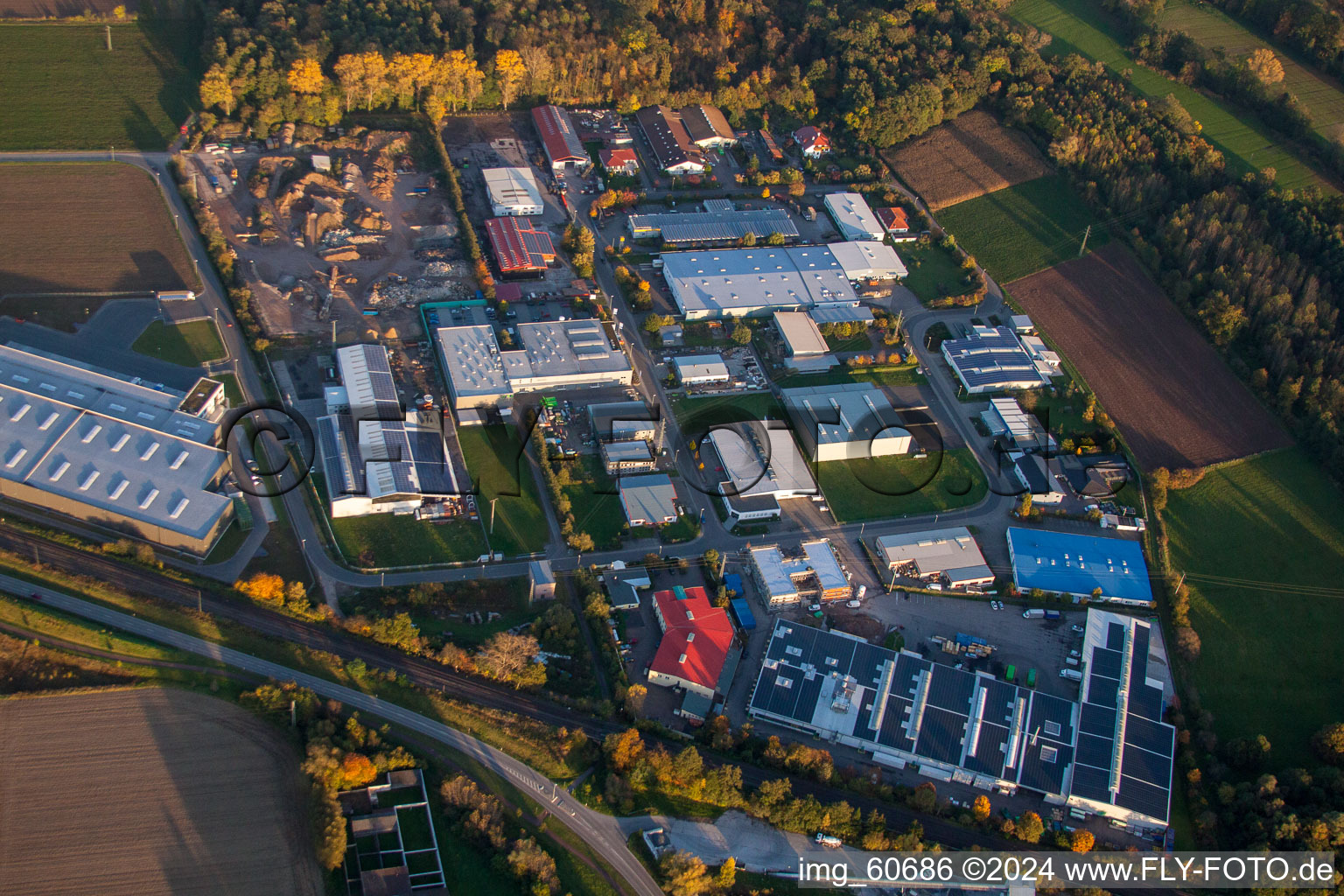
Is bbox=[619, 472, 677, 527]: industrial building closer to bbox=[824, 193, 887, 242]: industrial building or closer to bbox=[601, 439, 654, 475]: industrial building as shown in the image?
bbox=[601, 439, 654, 475]: industrial building

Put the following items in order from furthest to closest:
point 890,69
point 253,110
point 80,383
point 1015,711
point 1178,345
Result: point 890,69, point 253,110, point 1178,345, point 80,383, point 1015,711

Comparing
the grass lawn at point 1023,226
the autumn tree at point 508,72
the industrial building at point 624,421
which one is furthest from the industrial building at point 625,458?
the autumn tree at point 508,72

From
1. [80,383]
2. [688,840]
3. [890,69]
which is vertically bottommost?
[688,840]

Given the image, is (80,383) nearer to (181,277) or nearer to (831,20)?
(181,277)

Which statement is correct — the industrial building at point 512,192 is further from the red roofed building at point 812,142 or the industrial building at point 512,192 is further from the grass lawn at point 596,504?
the grass lawn at point 596,504

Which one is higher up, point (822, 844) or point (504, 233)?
point (504, 233)

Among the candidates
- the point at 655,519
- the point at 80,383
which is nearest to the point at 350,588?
the point at 655,519

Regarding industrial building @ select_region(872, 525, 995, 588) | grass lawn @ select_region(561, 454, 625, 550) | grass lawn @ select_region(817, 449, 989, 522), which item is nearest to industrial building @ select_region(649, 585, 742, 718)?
grass lawn @ select_region(561, 454, 625, 550)

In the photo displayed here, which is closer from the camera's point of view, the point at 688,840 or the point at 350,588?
the point at 688,840
